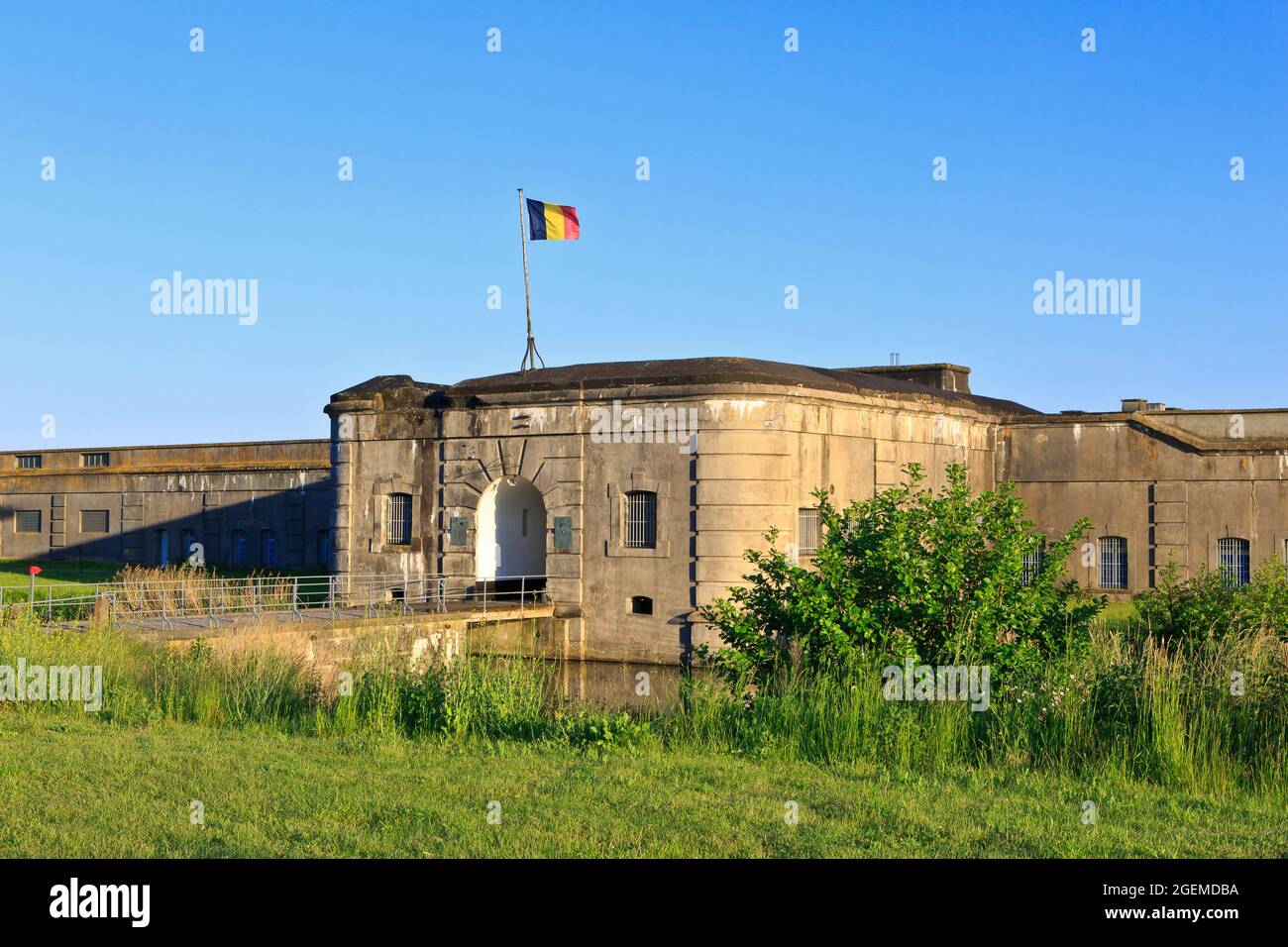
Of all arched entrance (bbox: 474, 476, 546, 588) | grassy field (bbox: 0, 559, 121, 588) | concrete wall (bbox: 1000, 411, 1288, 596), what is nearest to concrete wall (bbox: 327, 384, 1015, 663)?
arched entrance (bbox: 474, 476, 546, 588)

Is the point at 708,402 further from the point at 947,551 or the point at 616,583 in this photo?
the point at 947,551

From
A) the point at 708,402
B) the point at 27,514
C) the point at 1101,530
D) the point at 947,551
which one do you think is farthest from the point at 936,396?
the point at 27,514

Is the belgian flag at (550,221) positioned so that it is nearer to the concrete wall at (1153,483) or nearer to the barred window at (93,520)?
the concrete wall at (1153,483)

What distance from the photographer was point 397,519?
3141cm

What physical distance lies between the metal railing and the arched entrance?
1.13 ft

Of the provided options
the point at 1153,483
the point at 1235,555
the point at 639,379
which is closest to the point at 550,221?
the point at 639,379

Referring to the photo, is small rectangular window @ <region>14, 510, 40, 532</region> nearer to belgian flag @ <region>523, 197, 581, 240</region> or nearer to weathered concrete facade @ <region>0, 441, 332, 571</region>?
weathered concrete facade @ <region>0, 441, 332, 571</region>

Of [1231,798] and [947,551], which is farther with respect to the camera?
[947,551]

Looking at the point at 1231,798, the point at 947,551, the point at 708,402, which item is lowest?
the point at 1231,798

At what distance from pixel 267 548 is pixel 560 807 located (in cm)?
3685

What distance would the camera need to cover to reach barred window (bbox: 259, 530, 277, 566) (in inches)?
1734

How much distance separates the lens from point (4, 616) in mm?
18359

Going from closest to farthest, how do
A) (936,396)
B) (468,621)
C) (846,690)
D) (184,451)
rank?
(846,690)
(468,621)
(936,396)
(184,451)
